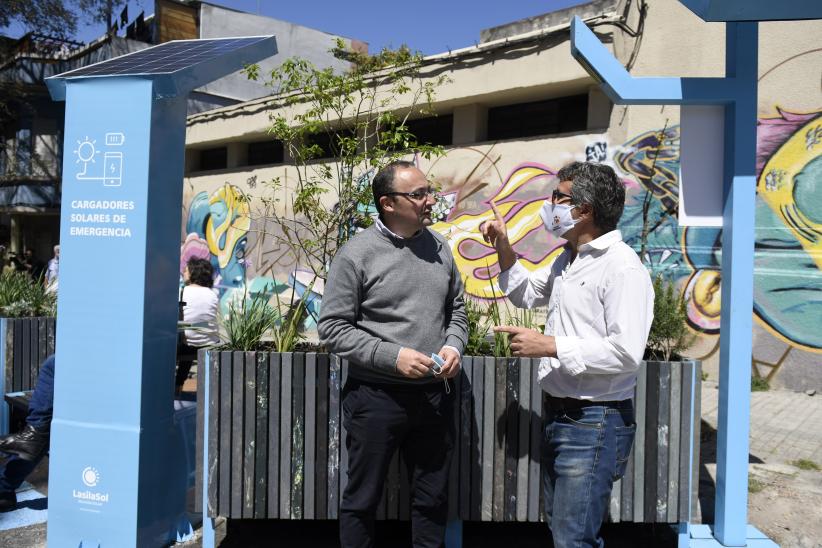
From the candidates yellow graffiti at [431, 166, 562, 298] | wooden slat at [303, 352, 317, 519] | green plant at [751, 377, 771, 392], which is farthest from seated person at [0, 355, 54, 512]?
green plant at [751, 377, 771, 392]

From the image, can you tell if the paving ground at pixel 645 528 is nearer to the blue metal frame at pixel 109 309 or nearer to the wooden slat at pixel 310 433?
the wooden slat at pixel 310 433

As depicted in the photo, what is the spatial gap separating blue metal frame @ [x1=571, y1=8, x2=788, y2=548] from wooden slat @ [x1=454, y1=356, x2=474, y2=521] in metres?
1.14

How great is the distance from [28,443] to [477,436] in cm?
274

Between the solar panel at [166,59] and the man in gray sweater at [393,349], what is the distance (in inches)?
55.3

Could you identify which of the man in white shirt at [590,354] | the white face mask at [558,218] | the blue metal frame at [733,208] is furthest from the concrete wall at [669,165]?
the man in white shirt at [590,354]

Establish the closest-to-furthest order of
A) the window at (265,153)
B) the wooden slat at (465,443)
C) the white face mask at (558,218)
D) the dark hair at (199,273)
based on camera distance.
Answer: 1. the white face mask at (558,218)
2. the wooden slat at (465,443)
3. the dark hair at (199,273)
4. the window at (265,153)

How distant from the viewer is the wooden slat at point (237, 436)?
11.3 feet

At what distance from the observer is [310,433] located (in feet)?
11.2

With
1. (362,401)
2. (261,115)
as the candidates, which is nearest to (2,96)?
(261,115)

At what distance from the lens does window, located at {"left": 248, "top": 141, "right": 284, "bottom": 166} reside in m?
13.4

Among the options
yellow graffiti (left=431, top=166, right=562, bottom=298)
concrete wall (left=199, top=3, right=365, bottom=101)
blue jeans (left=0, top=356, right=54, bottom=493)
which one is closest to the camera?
blue jeans (left=0, top=356, right=54, bottom=493)

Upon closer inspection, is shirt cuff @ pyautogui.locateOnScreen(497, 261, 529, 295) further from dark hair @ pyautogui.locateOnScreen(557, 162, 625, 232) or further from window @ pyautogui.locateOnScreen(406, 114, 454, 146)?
window @ pyautogui.locateOnScreen(406, 114, 454, 146)

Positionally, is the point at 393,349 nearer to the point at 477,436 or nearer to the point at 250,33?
the point at 477,436

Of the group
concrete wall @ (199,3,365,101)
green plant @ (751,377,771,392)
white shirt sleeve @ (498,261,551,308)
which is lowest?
green plant @ (751,377,771,392)
